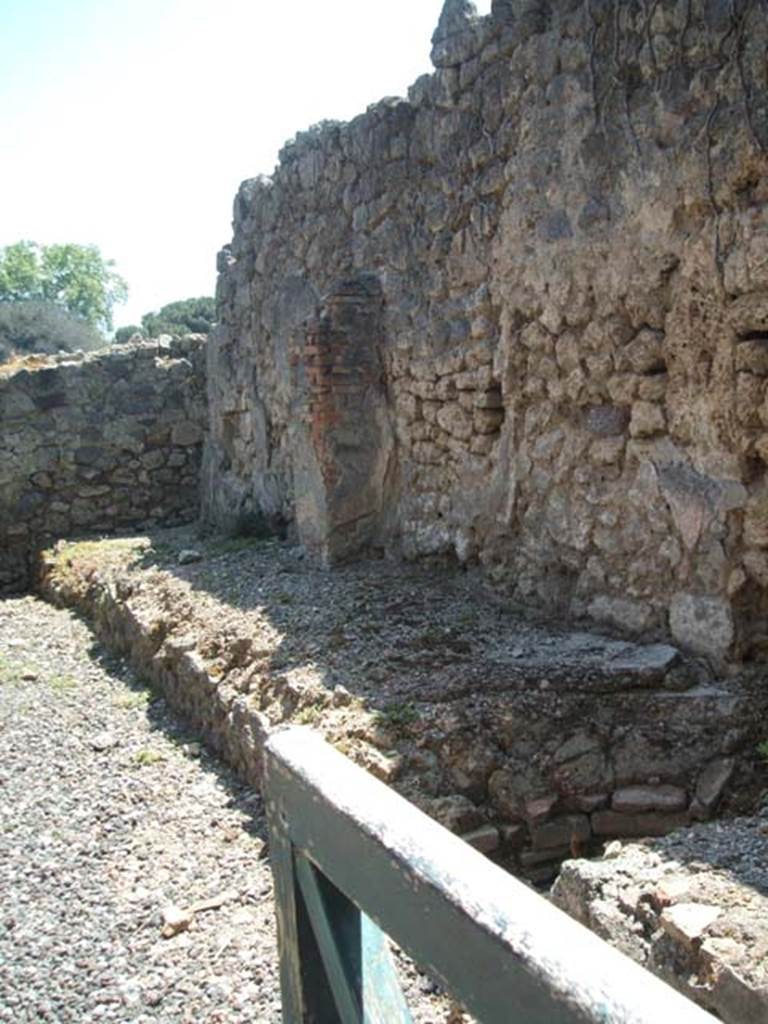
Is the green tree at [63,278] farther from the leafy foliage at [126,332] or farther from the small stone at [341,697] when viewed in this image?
the small stone at [341,697]

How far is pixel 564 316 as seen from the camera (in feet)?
14.2

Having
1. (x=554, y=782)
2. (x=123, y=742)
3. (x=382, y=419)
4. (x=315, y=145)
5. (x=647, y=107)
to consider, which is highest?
(x=315, y=145)

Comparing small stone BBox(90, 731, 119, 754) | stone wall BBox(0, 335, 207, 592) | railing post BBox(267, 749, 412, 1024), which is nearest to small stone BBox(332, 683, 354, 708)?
small stone BBox(90, 731, 119, 754)

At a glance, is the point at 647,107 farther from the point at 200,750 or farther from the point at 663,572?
the point at 200,750

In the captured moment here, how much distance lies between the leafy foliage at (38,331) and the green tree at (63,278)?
487 inches

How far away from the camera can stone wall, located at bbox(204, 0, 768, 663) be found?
3502mm

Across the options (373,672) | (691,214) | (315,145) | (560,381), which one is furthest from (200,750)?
(315,145)

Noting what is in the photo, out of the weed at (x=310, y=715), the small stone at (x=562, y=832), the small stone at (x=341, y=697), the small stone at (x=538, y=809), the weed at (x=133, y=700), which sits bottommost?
the weed at (x=133, y=700)

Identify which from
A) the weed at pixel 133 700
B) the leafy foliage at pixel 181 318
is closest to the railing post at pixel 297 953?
the weed at pixel 133 700

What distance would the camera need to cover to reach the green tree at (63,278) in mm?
39344

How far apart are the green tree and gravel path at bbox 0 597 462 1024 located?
36.2 m

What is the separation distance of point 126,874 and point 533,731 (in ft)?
5.11

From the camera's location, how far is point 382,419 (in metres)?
6.12

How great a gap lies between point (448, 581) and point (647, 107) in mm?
2511
